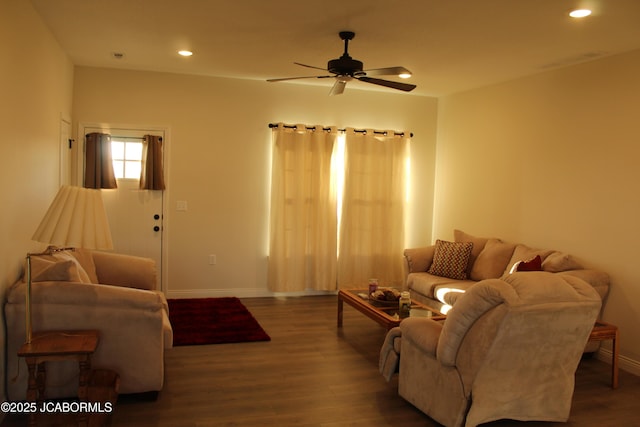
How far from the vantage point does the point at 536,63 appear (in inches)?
194

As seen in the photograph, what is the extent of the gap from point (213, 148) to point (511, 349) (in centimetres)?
454

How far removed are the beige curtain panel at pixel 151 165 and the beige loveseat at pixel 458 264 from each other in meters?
3.13

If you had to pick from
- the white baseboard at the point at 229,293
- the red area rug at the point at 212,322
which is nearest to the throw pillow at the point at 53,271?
the red area rug at the point at 212,322

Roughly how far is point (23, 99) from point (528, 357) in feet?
12.2

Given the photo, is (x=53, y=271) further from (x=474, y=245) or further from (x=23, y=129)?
(x=474, y=245)

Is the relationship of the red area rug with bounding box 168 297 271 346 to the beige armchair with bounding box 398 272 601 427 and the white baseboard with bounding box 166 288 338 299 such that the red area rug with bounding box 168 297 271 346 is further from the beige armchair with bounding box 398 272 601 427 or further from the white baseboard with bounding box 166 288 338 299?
the beige armchair with bounding box 398 272 601 427

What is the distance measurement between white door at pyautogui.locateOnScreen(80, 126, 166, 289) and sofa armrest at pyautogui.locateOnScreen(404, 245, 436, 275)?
303 cm

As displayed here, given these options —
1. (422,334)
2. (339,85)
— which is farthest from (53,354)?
(339,85)

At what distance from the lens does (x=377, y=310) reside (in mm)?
4426

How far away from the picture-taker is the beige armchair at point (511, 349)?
2652 millimetres

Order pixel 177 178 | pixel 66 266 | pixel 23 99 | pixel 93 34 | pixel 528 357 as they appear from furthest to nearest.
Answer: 1. pixel 177 178
2. pixel 93 34
3. pixel 23 99
4. pixel 66 266
5. pixel 528 357

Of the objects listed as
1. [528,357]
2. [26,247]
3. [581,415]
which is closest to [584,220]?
[581,415]

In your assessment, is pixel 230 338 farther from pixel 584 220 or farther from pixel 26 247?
pixel 584 220

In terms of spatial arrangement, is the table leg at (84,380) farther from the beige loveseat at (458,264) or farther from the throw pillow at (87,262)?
the beige loveseat at (458,264)
